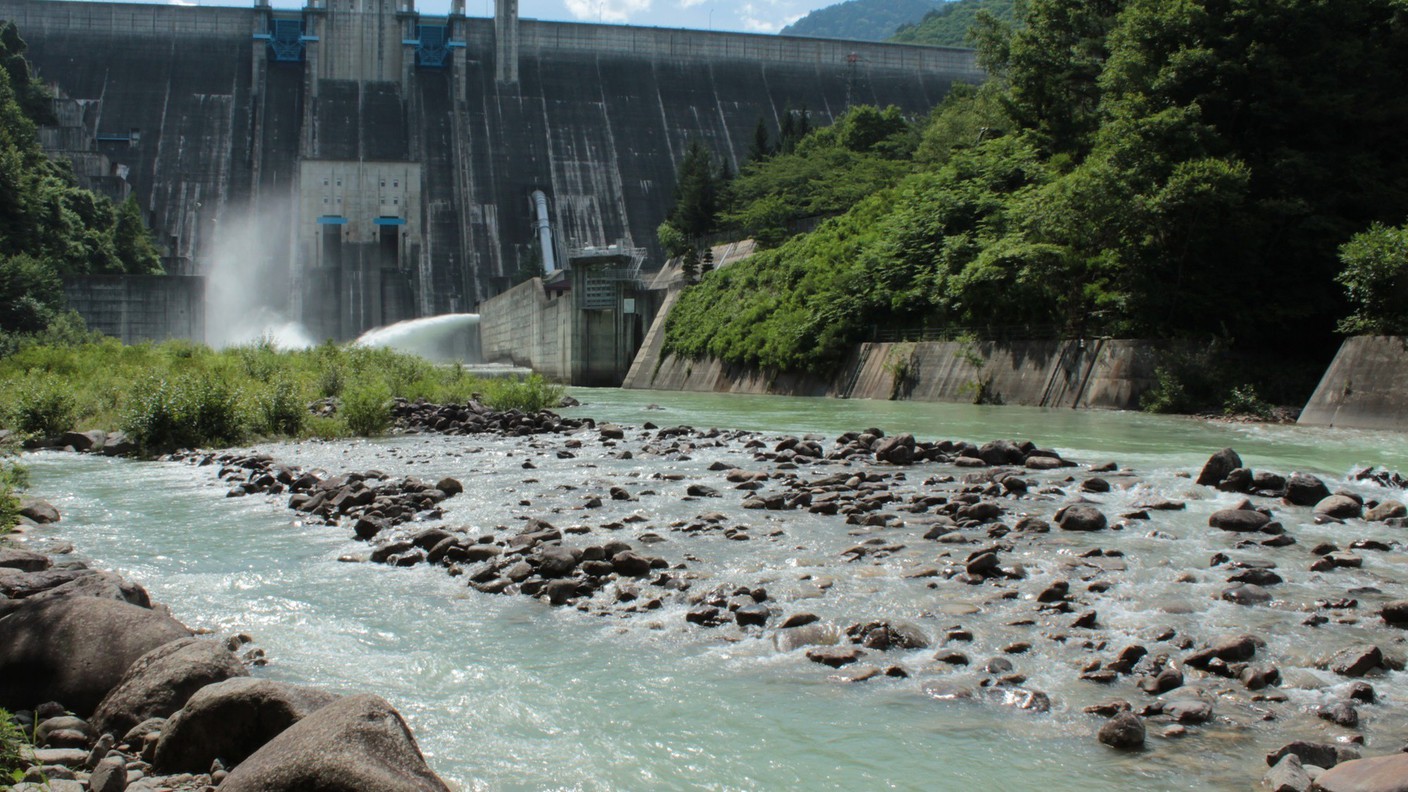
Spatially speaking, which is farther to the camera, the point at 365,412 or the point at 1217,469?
the point at 365,412

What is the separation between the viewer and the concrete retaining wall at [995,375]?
25.2 meters

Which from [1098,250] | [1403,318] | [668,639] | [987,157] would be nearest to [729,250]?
[987,157]

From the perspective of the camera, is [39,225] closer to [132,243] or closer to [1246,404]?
[132,243]

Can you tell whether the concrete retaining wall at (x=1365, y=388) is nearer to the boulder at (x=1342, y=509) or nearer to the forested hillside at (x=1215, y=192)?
the forested hillside at (x=1215, y=192)

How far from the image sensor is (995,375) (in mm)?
28547

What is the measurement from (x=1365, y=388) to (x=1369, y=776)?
18821 mm

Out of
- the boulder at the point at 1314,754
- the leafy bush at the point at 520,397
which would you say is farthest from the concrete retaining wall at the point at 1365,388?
the boulder at the point at 1314,754

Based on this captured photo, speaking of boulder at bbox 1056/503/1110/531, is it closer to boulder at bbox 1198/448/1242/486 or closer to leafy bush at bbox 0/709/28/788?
boulder at bbox 1198/448/1242/486

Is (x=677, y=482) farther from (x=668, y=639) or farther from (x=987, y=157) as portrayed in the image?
(x=987, y=157)

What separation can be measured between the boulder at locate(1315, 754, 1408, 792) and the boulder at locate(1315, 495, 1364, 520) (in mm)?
6836

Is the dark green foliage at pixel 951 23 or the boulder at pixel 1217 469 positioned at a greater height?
the dark green foliage at pixel 951 23

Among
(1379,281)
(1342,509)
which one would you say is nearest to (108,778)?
(1342,509)

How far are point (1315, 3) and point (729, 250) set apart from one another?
3174 cm

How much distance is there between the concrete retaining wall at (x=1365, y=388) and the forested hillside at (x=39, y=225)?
134 ft
